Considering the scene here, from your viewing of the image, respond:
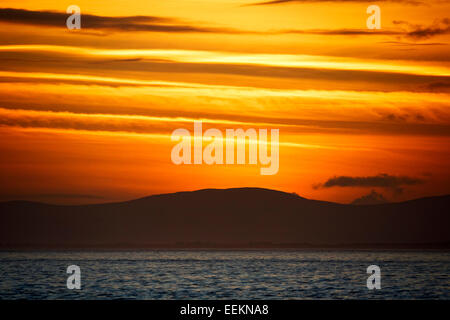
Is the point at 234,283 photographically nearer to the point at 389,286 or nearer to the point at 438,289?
the point at 389,286

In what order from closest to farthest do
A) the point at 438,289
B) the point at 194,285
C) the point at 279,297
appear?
the point at 279,297 → the point at 438,289 → the point at 194,285

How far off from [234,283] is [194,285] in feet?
19.8
